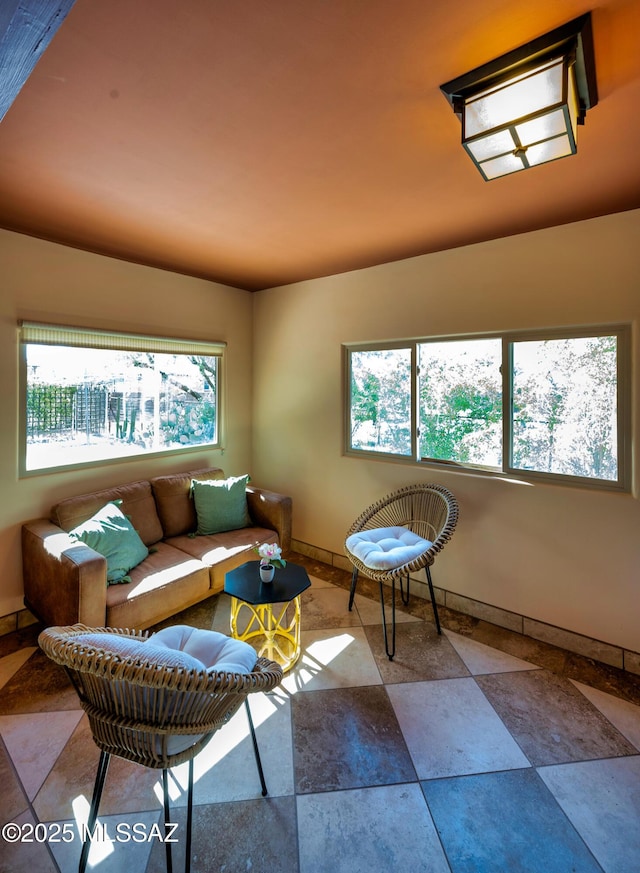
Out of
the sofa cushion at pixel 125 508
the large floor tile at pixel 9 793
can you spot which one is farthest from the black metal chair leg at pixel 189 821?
the sofa cushion at pixel 125 508

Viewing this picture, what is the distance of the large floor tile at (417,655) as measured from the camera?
218 cm

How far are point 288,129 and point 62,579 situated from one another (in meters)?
2.46

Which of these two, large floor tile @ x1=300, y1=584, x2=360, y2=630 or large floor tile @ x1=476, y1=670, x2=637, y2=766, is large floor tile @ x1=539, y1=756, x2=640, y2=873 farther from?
large floor tile @ x1=300, y1=584, x2=360, y2=630


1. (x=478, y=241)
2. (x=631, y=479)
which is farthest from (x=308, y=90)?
(x=631, y=479)

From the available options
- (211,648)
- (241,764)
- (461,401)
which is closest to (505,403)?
(461,401)

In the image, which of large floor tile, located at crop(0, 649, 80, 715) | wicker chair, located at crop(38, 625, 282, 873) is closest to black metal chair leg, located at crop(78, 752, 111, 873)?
wicker chair, located at crop(38, 625, 282, 873)

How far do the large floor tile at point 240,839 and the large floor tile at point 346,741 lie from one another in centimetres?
13

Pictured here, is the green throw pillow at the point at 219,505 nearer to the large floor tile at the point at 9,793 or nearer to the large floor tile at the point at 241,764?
the large floor tile at the point at 241,764

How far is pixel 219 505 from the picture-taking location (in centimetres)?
318

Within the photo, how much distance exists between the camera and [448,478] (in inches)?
112

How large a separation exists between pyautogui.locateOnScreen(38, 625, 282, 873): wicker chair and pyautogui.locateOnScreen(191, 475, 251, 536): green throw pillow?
6.12 ft

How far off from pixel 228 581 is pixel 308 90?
228 cm

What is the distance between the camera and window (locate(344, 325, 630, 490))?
2.27 m

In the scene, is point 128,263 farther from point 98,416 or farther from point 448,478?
point 448,478
